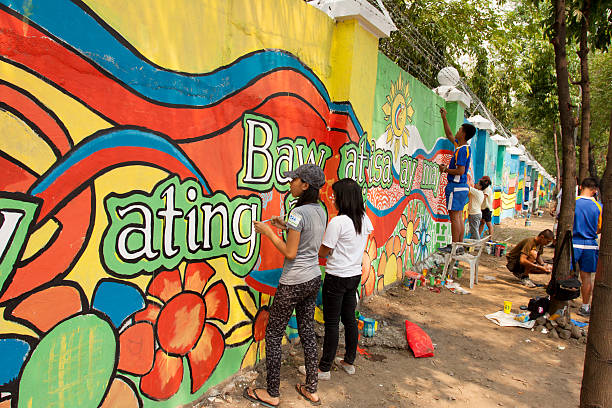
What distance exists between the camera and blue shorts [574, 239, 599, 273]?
548 cm

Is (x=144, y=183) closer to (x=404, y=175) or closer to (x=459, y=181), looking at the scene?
(x=404, y=175)

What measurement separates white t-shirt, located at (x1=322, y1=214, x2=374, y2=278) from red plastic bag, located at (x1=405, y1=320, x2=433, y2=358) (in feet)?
4.39

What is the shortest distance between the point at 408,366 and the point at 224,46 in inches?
128

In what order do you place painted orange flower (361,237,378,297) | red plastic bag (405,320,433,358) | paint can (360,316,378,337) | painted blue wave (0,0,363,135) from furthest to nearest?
1. painted orange flower (361,237,378,297)
2. paint can (360,316,378,337)
3. red plastic bag (405,320,433,358)
4. painted blue wave (0,0,363,135)

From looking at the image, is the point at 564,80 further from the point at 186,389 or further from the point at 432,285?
the point at 186,389

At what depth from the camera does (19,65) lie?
68.2 inches

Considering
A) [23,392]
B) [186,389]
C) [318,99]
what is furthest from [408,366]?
[23,392]

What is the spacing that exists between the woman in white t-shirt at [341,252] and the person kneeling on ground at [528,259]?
5.28 meters

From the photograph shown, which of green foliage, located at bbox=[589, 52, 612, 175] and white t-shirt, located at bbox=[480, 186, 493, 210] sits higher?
green foliage, located at bbox=[589, 52, 612, 175]

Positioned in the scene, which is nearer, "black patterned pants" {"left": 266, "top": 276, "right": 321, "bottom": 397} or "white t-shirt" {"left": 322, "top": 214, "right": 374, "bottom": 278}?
"black patterned pants" {"left": 266, "top": 276, "right": 321, "bottom": 397}

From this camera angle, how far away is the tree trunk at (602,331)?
68.3 inches

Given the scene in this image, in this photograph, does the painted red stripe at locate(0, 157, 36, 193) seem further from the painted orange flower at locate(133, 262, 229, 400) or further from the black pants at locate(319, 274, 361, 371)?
the black pants at locate(319, 274, 361, 371)

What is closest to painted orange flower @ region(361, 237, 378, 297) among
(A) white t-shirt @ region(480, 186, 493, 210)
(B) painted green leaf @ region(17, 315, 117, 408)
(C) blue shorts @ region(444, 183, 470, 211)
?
(C) blue shorts @ region(444, 183, 470, 211)

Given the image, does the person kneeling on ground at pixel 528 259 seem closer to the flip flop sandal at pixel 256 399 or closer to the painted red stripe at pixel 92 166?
the flip flop sandal at pixel 256 399
